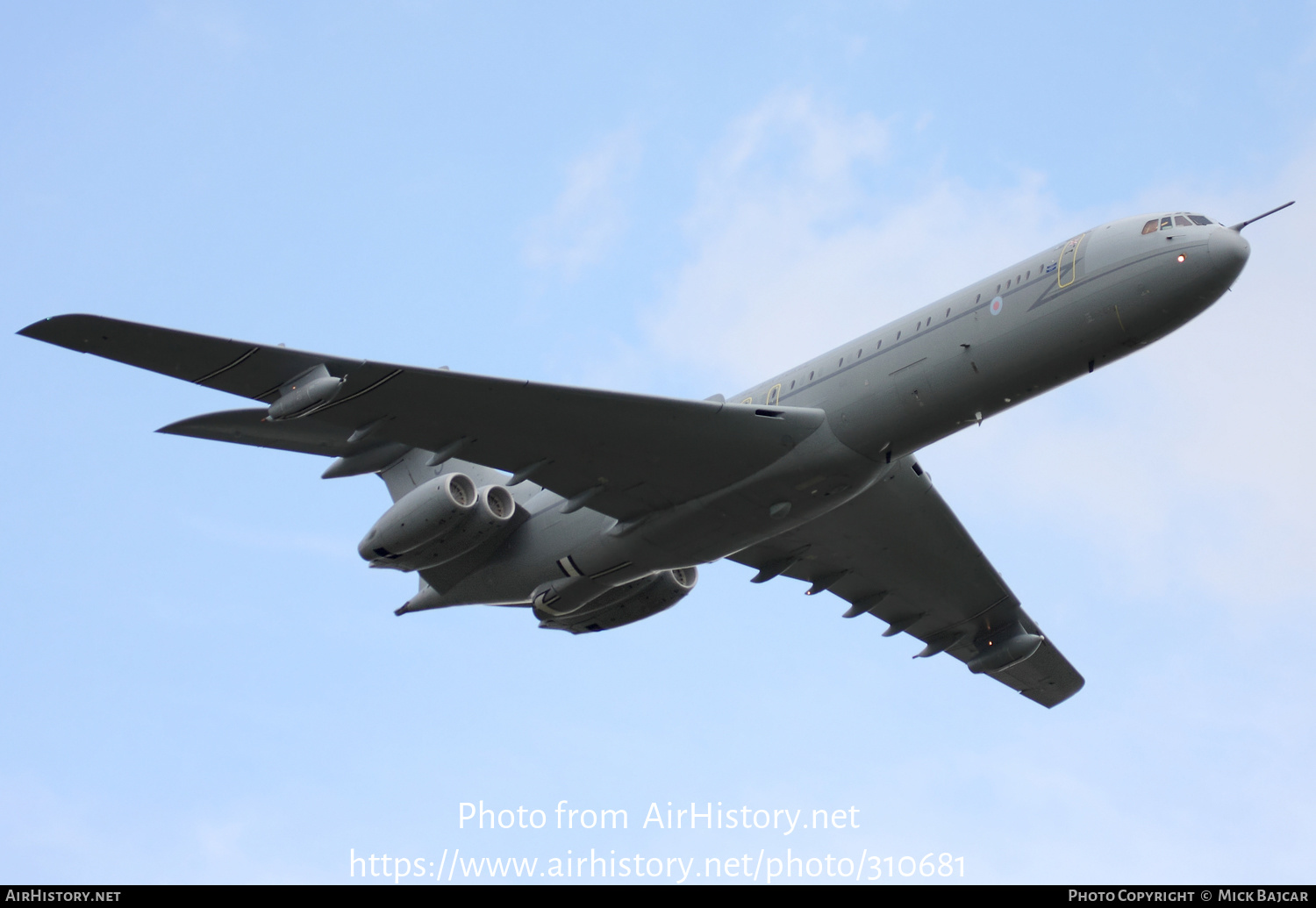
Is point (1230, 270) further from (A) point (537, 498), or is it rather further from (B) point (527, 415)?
(A) point (537, 498)

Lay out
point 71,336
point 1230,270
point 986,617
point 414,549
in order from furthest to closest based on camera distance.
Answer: point 986,617 < point 414,549 < point 1230,270 < point 71,336

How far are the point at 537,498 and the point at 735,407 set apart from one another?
6.47 metres

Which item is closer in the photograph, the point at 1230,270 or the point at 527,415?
the point at 1230,270

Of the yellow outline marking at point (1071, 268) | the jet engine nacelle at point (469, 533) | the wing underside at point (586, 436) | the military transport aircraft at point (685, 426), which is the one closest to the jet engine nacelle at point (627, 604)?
the military transport aircraft at point (685, 426)

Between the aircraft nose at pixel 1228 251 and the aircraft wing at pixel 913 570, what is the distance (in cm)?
780

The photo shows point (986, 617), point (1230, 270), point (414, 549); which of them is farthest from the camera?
point (986, 617)

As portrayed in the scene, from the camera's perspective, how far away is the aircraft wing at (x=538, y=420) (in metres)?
23.2

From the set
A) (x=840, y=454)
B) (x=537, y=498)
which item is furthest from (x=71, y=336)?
(x=840, y=454)

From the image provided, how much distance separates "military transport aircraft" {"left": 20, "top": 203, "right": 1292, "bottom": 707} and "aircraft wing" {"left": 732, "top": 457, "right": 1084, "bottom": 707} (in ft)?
0.29

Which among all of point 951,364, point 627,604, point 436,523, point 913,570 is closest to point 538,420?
point 436,523

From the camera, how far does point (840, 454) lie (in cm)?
2552

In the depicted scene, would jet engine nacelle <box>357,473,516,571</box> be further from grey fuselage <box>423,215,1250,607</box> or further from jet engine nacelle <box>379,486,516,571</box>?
grey fuselage <box>423,215,1250,607</box>

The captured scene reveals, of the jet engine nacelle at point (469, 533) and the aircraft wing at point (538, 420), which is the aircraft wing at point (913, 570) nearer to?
the aircraft wing at point (538, 420)

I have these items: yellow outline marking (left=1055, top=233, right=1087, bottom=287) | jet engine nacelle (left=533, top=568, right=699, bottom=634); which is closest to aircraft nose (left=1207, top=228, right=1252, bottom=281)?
yellow outline marking (left=1055, top=233, right=1087, bottom=287)
